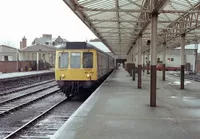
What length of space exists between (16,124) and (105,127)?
4200 mm

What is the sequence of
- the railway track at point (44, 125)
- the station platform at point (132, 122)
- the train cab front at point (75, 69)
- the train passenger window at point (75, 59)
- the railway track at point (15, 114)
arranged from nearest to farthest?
the station platform at point (132, 122) → the railway track at point (44, 125) → the railway track at point (15, 114) → the train cab front at point (75, 69) → the train passenger window at point (75, 59)

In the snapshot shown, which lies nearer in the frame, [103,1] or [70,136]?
[70,136]

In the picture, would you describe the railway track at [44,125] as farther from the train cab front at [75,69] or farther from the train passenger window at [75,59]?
the train passenger window at [75,59]

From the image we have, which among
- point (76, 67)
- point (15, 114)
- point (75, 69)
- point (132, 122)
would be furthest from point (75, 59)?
point (132, 122)

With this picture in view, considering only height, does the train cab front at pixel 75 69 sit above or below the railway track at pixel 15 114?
above

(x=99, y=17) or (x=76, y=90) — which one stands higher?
(x=99, y=17)

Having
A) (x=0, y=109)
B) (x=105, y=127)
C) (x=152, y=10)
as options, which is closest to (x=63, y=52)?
(x=0, y=109)

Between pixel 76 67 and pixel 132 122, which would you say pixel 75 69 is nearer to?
pixel 76 67

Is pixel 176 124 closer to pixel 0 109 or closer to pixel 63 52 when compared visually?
pixel 0 109

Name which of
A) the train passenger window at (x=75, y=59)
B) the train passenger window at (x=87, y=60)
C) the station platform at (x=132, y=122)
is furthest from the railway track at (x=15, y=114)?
the train passenger window at (x=87, y=60)

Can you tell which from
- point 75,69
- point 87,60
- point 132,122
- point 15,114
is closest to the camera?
point 132,122

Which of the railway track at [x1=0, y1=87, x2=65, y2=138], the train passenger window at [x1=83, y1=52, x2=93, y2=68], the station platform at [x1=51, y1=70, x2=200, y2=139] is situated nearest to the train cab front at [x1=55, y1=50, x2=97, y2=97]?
the train passenger window at [x1=83, y1=52, x2=93, y2=68]

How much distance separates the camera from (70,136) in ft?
19.7

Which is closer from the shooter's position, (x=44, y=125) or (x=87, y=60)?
(x=44, y=125)
